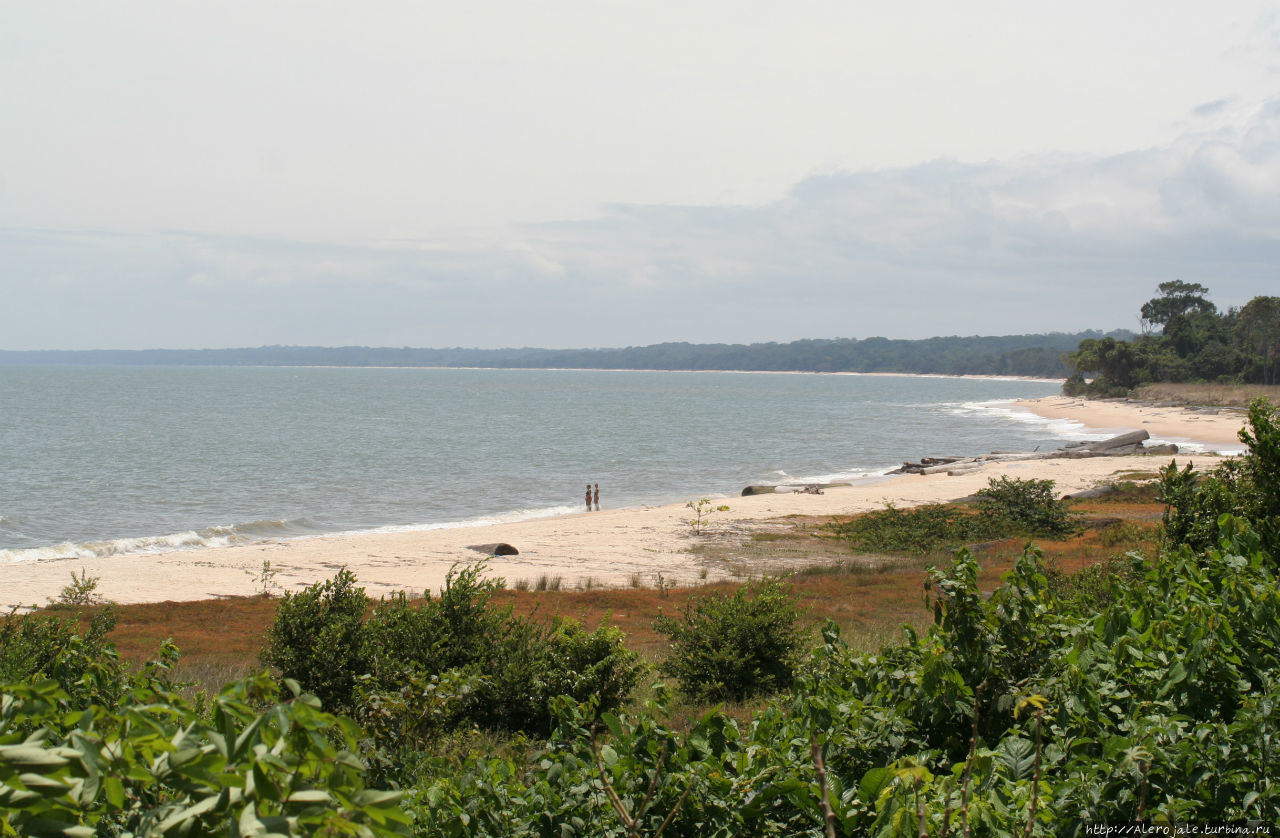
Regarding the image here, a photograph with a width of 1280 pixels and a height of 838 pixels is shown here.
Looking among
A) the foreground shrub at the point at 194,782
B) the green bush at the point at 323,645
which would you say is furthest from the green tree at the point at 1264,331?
the foreground shrub at the point at 194,782

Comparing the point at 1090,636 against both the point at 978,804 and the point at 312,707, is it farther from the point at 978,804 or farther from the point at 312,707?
the point at 312,707

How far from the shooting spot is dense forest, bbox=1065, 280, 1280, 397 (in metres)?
108

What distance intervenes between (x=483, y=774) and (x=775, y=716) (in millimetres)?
1540

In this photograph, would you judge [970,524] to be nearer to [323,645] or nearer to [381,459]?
[323,645]

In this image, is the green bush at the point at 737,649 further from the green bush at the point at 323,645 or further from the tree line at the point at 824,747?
the tree line at the point at 824,747

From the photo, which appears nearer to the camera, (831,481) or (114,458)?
(831,481)

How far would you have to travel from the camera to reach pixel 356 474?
171 feet

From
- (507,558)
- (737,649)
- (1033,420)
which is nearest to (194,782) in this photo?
(737,649)

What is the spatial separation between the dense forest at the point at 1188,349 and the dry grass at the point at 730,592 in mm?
104111

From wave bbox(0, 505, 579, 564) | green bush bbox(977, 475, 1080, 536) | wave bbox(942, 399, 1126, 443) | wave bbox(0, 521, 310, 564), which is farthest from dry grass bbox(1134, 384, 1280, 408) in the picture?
wave bbox(0, 521, 310, 564)

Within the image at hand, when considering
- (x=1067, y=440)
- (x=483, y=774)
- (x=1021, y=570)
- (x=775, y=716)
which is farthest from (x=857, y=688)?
(x=1067, y=440)

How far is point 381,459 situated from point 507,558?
36.6m

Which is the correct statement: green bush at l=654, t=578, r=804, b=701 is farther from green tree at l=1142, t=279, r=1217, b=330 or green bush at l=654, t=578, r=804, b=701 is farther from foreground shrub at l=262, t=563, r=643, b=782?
green tree at l=1142, t=279, r=1217, b=330

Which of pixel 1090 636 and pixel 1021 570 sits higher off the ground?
pixel 1021 570
